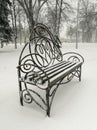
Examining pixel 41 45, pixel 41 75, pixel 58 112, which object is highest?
pixel 41 45

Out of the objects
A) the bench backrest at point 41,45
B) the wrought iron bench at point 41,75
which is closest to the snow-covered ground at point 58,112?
the wrought iron bench at point 41,75

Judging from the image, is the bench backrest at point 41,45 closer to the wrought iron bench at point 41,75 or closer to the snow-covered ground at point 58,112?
the wrought iron bench at point 41,75

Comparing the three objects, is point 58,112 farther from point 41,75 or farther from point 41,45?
point 41,45

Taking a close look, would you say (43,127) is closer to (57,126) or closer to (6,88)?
(57,126)

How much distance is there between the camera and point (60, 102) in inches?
96.0

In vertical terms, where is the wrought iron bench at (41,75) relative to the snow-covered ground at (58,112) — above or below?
above

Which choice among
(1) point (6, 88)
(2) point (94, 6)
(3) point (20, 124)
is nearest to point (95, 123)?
(3) point (20, 124)

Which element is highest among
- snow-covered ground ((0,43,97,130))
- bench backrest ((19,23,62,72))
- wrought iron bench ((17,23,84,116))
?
bench backrest ((19,23,62,72))

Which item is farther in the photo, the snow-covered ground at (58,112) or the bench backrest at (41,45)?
the bench backrest at (41,45)

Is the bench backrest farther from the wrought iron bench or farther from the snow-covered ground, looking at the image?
the snow-covered ground

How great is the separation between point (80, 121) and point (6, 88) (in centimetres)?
178

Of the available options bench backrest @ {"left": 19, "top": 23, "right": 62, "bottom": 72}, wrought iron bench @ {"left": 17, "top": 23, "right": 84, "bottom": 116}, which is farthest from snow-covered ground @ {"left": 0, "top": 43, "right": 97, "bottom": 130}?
bench backrest @ {"left": 19, "top": 23, "right": 62, "bottom": 72}

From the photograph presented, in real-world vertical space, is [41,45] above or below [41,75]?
above

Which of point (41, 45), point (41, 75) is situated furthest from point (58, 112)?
point (41, 45)
